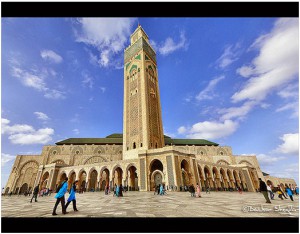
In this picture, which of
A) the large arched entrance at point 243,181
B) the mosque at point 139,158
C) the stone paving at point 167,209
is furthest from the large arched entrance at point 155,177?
the large arched entrance at point 243,181

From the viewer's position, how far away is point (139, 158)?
70.1 ft

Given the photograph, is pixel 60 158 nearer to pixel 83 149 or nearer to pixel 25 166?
pixel 83 149

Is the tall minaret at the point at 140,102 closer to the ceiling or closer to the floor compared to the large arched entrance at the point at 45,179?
closer to the ceiling

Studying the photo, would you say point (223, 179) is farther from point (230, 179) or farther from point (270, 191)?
point (270, 191)

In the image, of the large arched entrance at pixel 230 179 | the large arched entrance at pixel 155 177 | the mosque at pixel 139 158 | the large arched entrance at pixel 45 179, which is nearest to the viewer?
the large arched entrance at pixel 155 177

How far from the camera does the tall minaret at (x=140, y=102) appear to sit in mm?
25469

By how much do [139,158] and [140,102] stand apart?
10401mm

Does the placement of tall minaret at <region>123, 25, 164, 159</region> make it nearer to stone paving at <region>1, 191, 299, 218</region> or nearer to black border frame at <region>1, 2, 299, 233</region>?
stone paving at <region>1, 191, 299, 218</region>

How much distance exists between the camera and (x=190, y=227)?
252 cm

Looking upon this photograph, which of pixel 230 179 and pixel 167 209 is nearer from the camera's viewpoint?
pixel 167 209

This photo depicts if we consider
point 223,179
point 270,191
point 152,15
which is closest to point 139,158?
point 270,191

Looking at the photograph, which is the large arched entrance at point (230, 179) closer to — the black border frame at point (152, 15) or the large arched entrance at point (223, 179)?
the large arched entrance at point (223, 179)

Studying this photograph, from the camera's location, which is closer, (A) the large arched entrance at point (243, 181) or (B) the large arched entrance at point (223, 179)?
(B) the large arched entrance at point (223, 179)

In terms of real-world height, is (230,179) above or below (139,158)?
below
